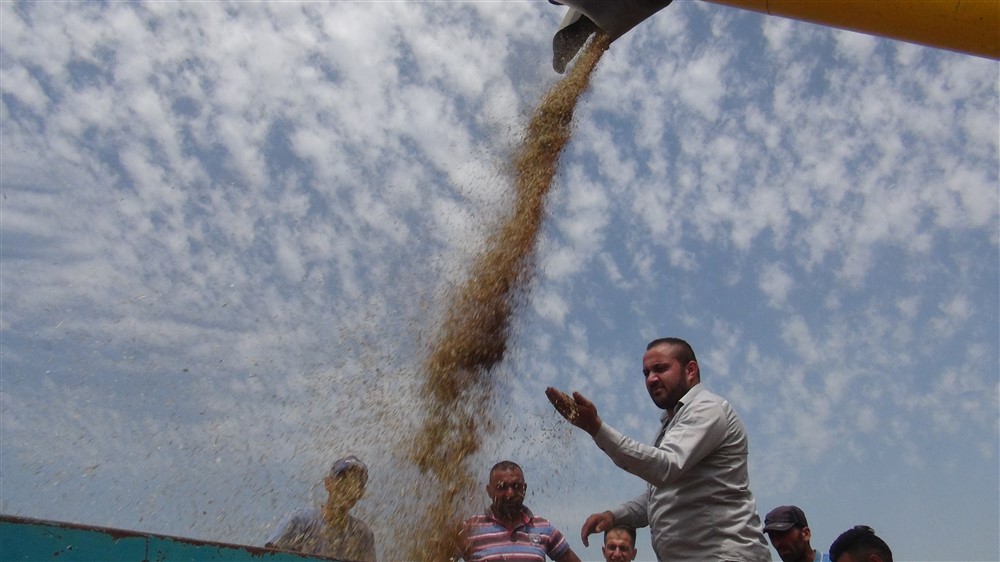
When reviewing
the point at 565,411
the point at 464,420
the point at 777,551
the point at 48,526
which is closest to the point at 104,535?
the point at 48,526

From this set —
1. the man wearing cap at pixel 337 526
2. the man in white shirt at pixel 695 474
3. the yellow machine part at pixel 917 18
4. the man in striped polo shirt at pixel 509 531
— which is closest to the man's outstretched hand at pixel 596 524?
the man in white shirt at pixel 695 474

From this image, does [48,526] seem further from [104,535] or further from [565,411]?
[565,411]

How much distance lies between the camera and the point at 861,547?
4.04m

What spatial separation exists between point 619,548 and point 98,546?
355 cm

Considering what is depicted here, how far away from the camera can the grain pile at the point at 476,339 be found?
449 centimetres

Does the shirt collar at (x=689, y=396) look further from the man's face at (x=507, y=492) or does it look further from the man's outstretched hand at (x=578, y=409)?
the man's face at (x=507, y=492)

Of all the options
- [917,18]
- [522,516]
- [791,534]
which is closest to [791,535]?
[791,534]

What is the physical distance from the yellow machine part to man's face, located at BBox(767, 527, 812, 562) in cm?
291

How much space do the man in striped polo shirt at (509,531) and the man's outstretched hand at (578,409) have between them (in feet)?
4.84

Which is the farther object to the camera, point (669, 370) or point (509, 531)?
point (509, 531)

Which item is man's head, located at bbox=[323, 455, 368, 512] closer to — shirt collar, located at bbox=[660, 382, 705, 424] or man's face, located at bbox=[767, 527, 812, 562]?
shirt collar, located at bbox=[660, 382, 705, 424]

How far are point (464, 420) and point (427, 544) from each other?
85 cm

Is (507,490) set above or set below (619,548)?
above

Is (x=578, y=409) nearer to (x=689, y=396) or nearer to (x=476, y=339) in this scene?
(x=689, y=396)
